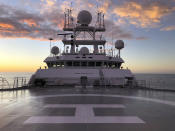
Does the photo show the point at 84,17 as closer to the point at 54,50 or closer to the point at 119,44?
the point at 119,44

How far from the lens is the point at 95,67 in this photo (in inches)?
864

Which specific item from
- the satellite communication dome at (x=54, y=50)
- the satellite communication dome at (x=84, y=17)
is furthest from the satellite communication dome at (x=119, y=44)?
the satellite communication dome at (x=54, y=50)

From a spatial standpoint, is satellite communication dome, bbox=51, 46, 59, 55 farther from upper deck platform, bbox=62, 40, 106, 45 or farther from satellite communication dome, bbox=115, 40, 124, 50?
Result: satellite communication dome, bbox=115, 40, 124, 50

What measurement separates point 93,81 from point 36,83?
7489 millimetres

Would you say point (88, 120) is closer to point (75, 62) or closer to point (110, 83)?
point (110, 83)

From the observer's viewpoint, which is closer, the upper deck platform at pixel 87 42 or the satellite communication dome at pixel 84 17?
the upper deck platform at pixel 87 42

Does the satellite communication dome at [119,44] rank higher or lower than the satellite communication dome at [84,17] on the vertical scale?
lower

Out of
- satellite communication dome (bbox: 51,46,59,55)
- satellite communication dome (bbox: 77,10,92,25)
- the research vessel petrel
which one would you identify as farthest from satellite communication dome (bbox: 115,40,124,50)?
satellite communication dome (bbox: 51,46,59,55)

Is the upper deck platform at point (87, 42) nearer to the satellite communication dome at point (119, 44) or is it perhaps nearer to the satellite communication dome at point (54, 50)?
the satellite communication dome at point (119, 44)

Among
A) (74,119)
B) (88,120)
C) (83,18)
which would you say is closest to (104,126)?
(88,120)

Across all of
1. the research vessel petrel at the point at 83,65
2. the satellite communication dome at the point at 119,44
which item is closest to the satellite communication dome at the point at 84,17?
the research vessel petrel at the point at 83,65

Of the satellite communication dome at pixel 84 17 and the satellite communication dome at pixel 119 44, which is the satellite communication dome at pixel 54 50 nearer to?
the satellite communication dome at pixel 84 17

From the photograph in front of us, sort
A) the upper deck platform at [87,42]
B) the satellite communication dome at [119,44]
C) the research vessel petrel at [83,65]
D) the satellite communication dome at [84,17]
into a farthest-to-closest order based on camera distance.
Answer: the satellite communication dome at [84,17] < the satellite communication dome at [119,44] < the upper deck platform at [87,42] < the research vessel petrel at [83,65]

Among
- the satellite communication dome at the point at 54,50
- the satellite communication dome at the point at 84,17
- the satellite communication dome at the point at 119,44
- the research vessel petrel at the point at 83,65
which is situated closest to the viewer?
the research vessel petrel at the point at 83,65
